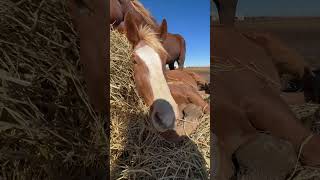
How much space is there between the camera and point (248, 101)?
2.43 ft

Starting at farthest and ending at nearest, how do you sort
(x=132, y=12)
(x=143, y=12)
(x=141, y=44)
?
(x=143, y=12), (x=132, y=12), (x=141, y=44)

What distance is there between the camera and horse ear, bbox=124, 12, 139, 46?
4.79 feet

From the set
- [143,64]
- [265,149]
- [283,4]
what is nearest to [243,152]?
[265,149]

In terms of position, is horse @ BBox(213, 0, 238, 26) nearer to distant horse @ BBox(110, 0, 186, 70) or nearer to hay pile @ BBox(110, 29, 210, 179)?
hay pile @ BBox(110, 29, 210, 179)

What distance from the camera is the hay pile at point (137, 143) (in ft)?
3.72

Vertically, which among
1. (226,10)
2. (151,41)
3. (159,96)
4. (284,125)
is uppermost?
(151,41)

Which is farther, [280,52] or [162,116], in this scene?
Result: [162,116]

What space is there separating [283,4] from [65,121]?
529mm

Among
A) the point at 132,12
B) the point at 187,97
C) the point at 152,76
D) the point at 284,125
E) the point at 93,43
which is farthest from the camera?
the point at 132,12

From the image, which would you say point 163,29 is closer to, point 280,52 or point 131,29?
point 131,29

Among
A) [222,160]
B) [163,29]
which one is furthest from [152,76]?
[222,160]

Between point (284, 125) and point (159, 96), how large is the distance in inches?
23.5

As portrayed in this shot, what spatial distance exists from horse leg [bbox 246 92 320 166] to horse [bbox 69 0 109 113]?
0.37 meters

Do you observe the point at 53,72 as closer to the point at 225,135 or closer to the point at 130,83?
the point at 225,135
